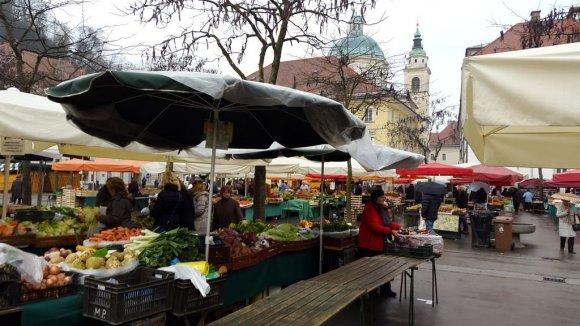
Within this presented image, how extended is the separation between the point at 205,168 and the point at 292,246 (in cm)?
1079

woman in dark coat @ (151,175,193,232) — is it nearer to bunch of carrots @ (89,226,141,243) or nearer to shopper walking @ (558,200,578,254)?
bunch of carrots @ (89,226,141,243)

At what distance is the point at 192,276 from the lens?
13.2 feet

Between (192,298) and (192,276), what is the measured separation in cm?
21

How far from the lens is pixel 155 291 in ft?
12.4

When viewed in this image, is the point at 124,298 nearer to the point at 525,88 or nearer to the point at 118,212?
the point at 525,88

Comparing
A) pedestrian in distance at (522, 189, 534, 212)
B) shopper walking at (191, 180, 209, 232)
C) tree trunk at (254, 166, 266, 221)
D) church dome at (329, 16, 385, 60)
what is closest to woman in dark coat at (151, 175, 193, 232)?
shopper walking at (191, 180, 209, 232)

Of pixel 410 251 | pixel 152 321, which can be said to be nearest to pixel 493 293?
pixel 410 251

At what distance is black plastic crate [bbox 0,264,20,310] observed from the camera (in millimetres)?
3236

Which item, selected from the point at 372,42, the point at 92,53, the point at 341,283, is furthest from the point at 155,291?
the point at 372,42

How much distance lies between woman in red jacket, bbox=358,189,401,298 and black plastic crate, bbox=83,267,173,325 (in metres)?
4.42

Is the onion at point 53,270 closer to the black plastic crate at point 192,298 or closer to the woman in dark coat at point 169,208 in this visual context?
the black plastic crate at point 192,298

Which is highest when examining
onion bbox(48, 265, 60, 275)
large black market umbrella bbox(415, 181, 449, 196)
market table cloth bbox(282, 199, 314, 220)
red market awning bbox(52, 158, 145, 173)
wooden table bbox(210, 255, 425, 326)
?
red market awning bbox(52, 158, 145, 173)

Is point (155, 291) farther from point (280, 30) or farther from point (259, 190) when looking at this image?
point (280, 30)

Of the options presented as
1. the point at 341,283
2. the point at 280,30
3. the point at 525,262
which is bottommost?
the point at 525,262
